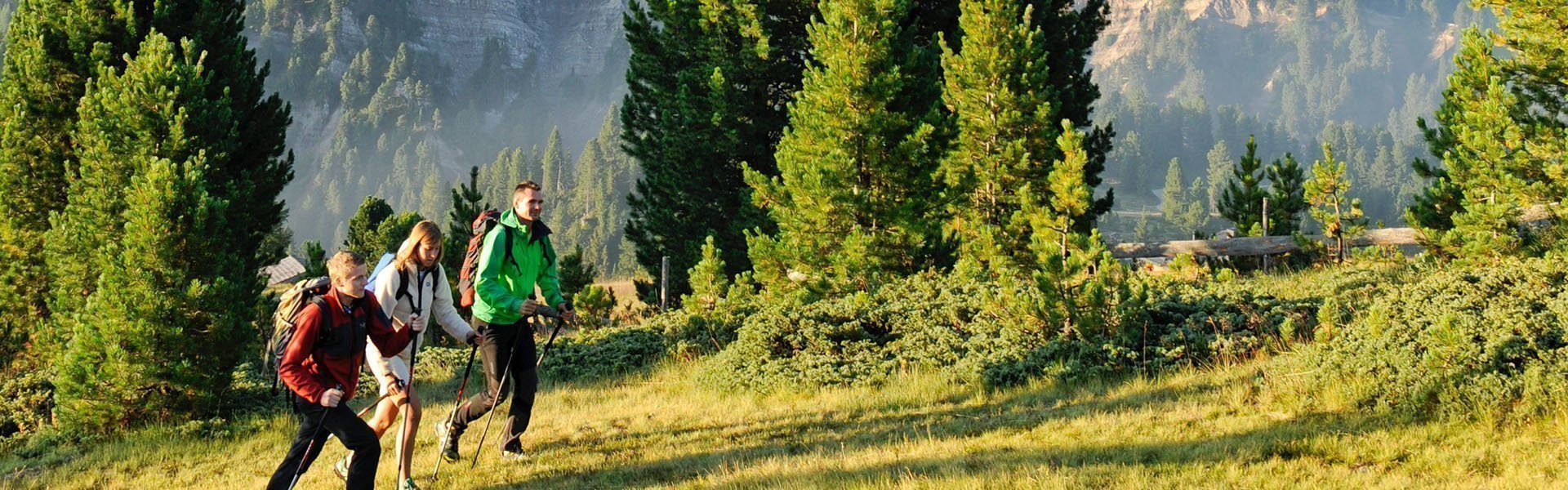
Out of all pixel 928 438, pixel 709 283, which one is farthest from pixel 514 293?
pixel 709 283

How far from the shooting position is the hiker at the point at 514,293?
674 cm

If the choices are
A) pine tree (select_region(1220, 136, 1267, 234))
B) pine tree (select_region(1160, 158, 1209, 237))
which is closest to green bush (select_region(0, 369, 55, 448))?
pine tree (select_region(1220, 136, 1267, 234))

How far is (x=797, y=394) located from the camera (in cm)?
1006

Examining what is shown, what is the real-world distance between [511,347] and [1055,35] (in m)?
16.1

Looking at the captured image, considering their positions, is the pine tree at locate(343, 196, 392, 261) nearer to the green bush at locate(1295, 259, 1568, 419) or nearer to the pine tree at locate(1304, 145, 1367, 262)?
the pine tree at locate(1304, 145, 1367, 262)

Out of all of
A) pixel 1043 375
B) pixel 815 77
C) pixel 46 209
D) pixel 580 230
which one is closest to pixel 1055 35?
pixel 815 77

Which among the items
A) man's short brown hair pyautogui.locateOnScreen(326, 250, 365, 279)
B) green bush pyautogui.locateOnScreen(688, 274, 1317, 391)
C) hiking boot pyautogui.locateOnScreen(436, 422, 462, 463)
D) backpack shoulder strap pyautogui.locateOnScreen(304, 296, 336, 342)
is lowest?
hiking boot pyautogui.locateOnScreen(436, 422, 462, 463)

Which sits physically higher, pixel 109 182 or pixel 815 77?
pixel 815 77

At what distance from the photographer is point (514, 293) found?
687cm

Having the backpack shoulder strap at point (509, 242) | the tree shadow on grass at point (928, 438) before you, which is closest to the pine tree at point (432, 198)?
the tree shadow on grass at point (928, 438)

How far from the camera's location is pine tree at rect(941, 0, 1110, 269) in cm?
1736

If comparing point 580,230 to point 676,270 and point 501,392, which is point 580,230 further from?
point 501,392

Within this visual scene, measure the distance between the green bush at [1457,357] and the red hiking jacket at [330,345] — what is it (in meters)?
6.52

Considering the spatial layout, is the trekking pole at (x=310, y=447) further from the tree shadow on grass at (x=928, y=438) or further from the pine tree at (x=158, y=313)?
the pine tree at (x=158, y=313)
